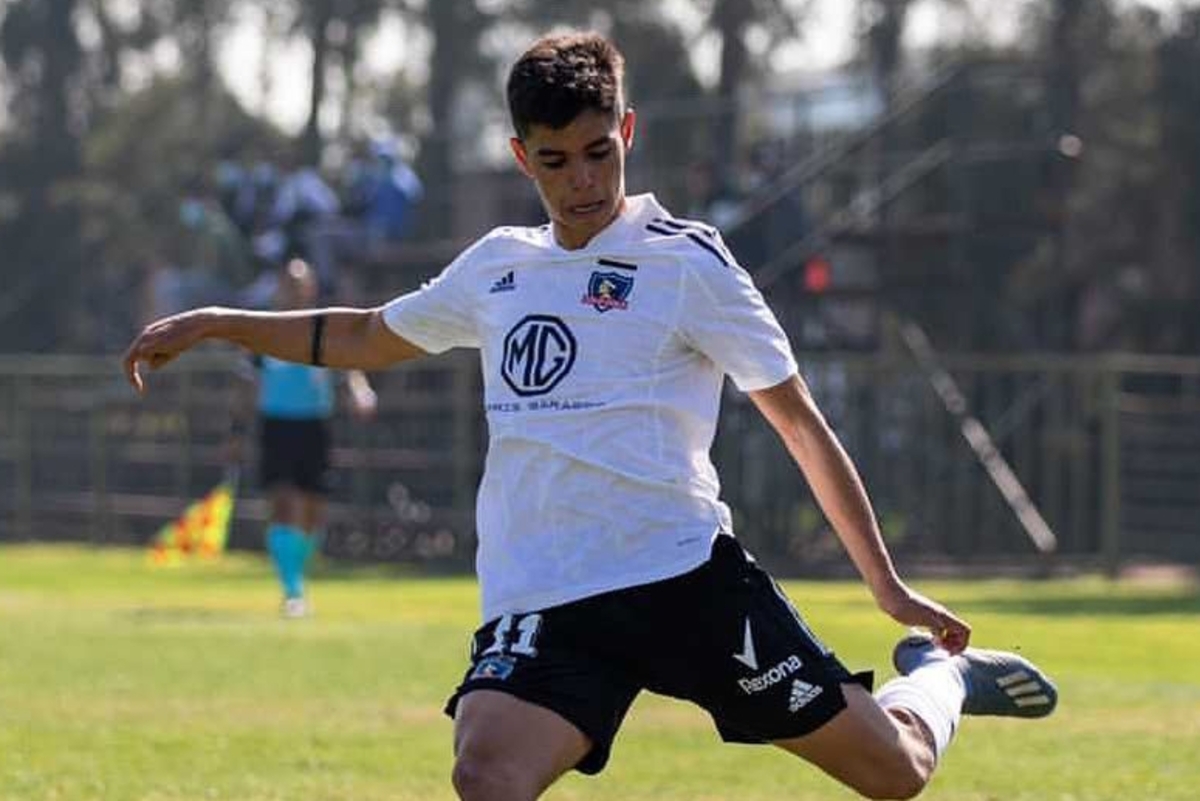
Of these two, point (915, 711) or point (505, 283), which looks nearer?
point (505, 283)

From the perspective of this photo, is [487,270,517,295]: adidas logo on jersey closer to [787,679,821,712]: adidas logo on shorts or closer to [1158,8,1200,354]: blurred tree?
[787,679,821,712]: adidas logo on shorts

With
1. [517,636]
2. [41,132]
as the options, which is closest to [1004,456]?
[517,636]

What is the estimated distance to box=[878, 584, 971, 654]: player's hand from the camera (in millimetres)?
7055

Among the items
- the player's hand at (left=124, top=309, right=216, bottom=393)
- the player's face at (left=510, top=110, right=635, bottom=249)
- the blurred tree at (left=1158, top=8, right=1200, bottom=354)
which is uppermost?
the player's face at (left=510, top=110, right=635, bottom=249)

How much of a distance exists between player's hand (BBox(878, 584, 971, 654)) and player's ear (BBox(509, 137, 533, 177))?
129 cm

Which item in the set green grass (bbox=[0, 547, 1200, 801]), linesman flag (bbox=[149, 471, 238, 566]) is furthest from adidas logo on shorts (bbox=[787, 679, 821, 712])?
linesman flag (bbox=[149, 471, 238, 566])

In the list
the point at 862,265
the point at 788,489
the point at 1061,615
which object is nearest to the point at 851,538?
the point at 1061,615

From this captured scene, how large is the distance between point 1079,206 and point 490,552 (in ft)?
99.5

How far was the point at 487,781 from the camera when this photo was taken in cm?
646

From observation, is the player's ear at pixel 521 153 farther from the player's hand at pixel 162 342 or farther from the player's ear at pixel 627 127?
the player's hand at pixel 162 342

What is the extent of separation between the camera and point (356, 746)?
1163cm

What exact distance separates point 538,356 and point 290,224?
1048 inches

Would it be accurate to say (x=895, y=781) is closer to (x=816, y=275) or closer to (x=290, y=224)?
(x=816, y=275)

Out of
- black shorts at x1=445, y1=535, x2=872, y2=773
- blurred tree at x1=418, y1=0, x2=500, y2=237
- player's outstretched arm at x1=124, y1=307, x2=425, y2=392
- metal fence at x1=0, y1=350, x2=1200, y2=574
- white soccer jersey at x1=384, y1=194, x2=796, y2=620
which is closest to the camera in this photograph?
black shorts at x1=445, y1=535, x2=872, y2=773
